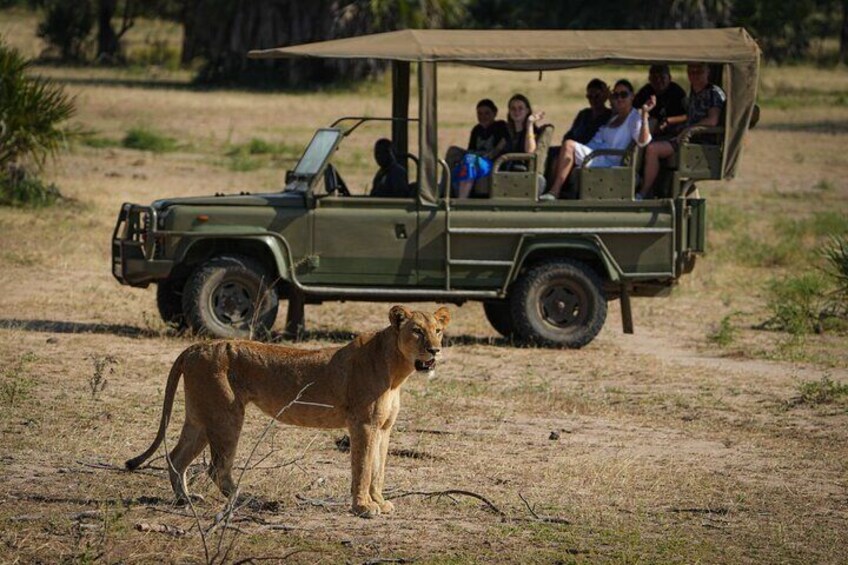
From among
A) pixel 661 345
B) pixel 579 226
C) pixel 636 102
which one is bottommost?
pixel 661 345

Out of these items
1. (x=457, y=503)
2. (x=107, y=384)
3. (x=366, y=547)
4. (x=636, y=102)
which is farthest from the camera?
(x=636, y=102)

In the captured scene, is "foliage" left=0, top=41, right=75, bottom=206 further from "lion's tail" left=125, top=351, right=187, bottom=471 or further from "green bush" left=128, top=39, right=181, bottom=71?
"green bush" left=128, top=39, right=181, bottom=71

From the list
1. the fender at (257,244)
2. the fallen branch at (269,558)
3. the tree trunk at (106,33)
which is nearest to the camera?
the fallen branch at (269,558)

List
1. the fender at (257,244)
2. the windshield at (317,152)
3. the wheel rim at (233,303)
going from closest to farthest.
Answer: the fender at (257,244)
the wheel rim at (233,303)
the windshield at (317,152)

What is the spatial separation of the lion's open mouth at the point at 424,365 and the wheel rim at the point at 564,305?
5.71m

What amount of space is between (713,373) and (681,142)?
187 cm

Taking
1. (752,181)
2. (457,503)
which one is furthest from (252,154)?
(457,503)

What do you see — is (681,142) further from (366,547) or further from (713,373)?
(366,547)

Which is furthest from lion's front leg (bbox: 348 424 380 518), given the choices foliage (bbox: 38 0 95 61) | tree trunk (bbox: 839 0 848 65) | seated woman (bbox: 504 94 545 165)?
tree trunk (bbox: 839 0 848 65)

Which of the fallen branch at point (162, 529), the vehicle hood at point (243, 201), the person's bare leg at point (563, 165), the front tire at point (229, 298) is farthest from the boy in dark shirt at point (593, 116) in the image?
the fallen branch at point (162, 529)

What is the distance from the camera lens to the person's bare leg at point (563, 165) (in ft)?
42.5

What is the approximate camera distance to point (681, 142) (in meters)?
12.9

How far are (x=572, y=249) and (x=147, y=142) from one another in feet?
52.1

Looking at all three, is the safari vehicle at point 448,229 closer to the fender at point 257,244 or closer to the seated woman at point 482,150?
the fender at point 257,244
